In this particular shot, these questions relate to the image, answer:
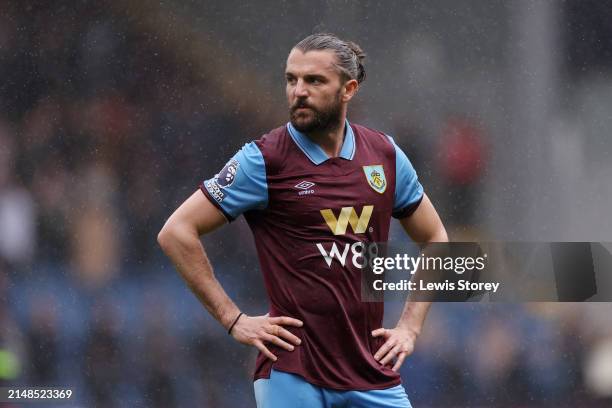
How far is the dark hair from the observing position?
4.20m

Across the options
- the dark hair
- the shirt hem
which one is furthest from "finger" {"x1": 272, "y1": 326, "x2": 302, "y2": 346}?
the dark hair

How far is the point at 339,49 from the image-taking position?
14.0ft

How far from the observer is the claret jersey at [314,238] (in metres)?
4.07

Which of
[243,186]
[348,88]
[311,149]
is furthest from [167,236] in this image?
[348,88]

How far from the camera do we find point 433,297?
4.67 meters

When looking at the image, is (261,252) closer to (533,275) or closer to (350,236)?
(350,236)

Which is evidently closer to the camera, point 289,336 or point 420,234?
point 289,336

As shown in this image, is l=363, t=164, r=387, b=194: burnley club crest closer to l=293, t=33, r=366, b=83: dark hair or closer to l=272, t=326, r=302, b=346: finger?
l=293, t=33, r=366, b=83: dark hair

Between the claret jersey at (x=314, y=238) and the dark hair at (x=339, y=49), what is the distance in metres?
0.29

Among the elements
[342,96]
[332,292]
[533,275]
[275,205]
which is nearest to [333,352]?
[332,292]

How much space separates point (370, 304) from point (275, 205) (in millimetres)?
490

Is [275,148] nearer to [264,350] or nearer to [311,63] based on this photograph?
[311,63]

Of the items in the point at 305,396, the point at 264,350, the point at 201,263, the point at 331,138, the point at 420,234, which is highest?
the point at 331,138

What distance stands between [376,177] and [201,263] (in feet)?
2.32
